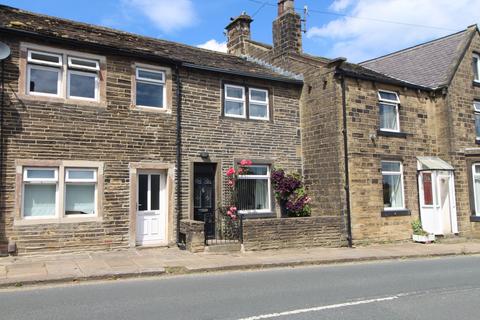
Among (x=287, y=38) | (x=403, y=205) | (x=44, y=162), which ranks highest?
(x=287, y=38)

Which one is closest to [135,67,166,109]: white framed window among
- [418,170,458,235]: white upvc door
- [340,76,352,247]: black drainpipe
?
[340,76,352,247]: black drainpipe

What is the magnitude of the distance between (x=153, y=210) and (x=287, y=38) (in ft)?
31.0

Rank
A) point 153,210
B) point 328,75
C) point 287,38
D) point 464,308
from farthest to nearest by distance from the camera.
Result: 1. point 287,38
2. point 328,75
3. point 153,210
4. point 464,308

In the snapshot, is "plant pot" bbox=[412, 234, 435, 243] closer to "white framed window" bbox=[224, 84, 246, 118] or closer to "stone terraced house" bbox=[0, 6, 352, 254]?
"stone terraced house" bbox=[0, 6, 352, 254]

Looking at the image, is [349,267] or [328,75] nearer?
[349,267]

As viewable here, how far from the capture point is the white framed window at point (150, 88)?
44.1ft

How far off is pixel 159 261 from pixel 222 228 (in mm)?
3786

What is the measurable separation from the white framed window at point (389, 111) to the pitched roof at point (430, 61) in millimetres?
2307

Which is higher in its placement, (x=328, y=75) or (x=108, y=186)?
(x=328, y=75)

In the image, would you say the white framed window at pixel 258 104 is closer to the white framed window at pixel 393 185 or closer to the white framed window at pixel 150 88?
the white framed window at pixel 150 88

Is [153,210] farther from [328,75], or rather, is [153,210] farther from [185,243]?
[328,75]

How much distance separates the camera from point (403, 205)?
54.7 ft

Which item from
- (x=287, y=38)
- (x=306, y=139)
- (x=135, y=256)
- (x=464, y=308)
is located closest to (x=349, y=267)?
(x=464, y=308)

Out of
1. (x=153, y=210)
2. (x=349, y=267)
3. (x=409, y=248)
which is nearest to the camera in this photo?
(x=349, y=267)
